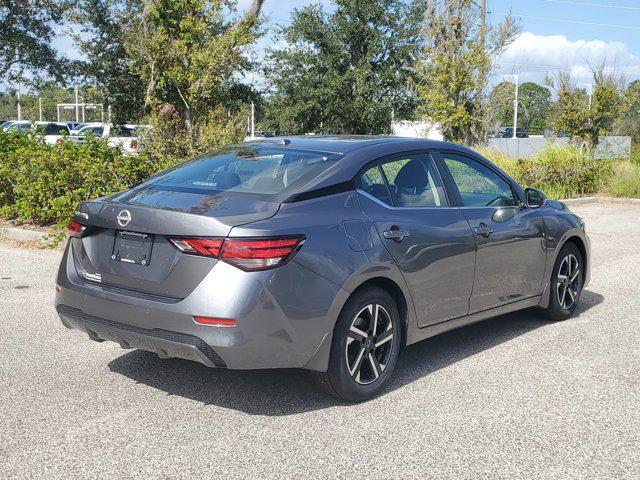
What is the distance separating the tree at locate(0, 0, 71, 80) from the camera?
105ft

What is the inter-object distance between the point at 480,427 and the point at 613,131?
77.7ft

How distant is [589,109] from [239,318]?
22390 millimetres

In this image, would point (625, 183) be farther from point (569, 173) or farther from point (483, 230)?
point (483, 230)

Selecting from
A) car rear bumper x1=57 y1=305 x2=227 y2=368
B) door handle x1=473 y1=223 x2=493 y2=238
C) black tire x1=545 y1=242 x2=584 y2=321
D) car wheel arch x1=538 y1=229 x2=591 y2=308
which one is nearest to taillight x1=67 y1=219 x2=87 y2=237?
car rear bumper x1=57 y1=305 x2=227 y2=368

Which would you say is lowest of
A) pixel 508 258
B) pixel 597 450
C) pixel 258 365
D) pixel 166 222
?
pixel 597 450

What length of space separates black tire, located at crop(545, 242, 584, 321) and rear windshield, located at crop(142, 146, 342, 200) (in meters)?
2.71

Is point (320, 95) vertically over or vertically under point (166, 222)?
over

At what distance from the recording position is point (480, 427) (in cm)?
436

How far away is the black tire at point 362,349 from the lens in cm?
448

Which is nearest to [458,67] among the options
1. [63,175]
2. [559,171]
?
[559,171]

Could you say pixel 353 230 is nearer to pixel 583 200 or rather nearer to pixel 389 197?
pixel 389 197

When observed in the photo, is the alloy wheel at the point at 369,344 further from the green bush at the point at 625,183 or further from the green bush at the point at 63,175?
the green bush at the point at 625,183

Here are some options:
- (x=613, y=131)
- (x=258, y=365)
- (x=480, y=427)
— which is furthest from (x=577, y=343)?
(x=613, y=131)

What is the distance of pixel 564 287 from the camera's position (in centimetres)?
678
